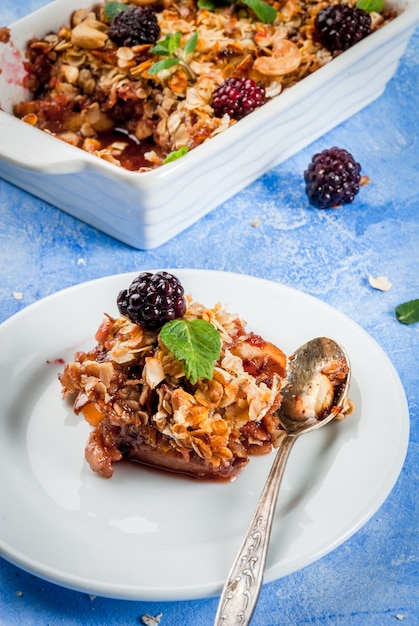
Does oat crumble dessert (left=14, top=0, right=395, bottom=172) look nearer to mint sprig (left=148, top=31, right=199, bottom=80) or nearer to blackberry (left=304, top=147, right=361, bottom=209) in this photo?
mint sprig (left=148, top=31, right=199, bottom=80)

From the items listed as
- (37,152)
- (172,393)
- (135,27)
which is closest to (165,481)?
(172,393)

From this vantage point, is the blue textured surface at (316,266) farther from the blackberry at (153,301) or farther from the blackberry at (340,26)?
the blackberry at (153,301)

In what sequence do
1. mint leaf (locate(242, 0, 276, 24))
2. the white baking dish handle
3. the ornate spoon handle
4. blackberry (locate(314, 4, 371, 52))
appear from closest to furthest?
the ornate spoon handle → the white baking dish handle → blackberry (locate(314, 4, 371, 52)) → mint leaf (locate(242, 0, 276, 24))

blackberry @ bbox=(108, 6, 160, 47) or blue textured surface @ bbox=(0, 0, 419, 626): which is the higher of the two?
blackberry @ bbox=(108, 6, 160, 47)

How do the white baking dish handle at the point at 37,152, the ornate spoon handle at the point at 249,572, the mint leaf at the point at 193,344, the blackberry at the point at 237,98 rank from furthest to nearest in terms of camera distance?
the blackberry at the point at 237,98 → the white baking dish handle at the point at 37,152 → the mint leaf at the point at 193,344 → the ornate spoon handle at the point at 249,572

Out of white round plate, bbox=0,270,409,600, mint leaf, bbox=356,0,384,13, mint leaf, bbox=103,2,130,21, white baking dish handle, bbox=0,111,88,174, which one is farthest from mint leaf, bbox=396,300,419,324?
mint leaf, bbox=103,2,130,21

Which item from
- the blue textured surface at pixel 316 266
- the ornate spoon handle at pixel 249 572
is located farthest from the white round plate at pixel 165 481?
the blue textured surface at pixel 316 266

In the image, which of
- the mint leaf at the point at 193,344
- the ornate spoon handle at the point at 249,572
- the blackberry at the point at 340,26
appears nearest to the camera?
the ornate spoon handle at the point at 249,572
